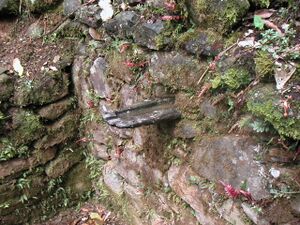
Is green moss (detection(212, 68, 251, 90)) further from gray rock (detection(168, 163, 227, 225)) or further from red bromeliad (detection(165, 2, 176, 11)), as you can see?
gray rock (detection(168, 163, 227, 225))

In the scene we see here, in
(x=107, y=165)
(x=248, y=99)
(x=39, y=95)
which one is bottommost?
(x=107, y=165)

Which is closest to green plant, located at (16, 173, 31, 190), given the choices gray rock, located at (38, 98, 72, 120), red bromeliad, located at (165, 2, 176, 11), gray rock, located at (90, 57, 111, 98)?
gray rock, located at (38, 98, 72, 120)

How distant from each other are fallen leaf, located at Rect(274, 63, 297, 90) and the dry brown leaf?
343 mm

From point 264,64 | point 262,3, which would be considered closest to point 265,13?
point 262,3

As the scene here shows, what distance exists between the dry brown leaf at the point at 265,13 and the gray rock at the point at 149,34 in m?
0.60

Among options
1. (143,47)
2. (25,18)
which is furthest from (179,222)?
(25,18)

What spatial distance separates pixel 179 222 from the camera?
290cm

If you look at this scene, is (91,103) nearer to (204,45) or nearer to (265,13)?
(204,45)

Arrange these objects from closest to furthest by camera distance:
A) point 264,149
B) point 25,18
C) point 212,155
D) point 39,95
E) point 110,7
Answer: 1. point 264,149
2. point 212,155
3. point 110,7
4. point 39,95
5. point 25,18

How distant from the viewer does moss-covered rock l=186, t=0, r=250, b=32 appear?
2240mm

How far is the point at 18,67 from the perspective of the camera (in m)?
3.58

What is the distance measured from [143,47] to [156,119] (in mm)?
566

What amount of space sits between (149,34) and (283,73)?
3.22 ft

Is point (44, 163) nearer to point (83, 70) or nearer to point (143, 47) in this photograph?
point (83, 70)
